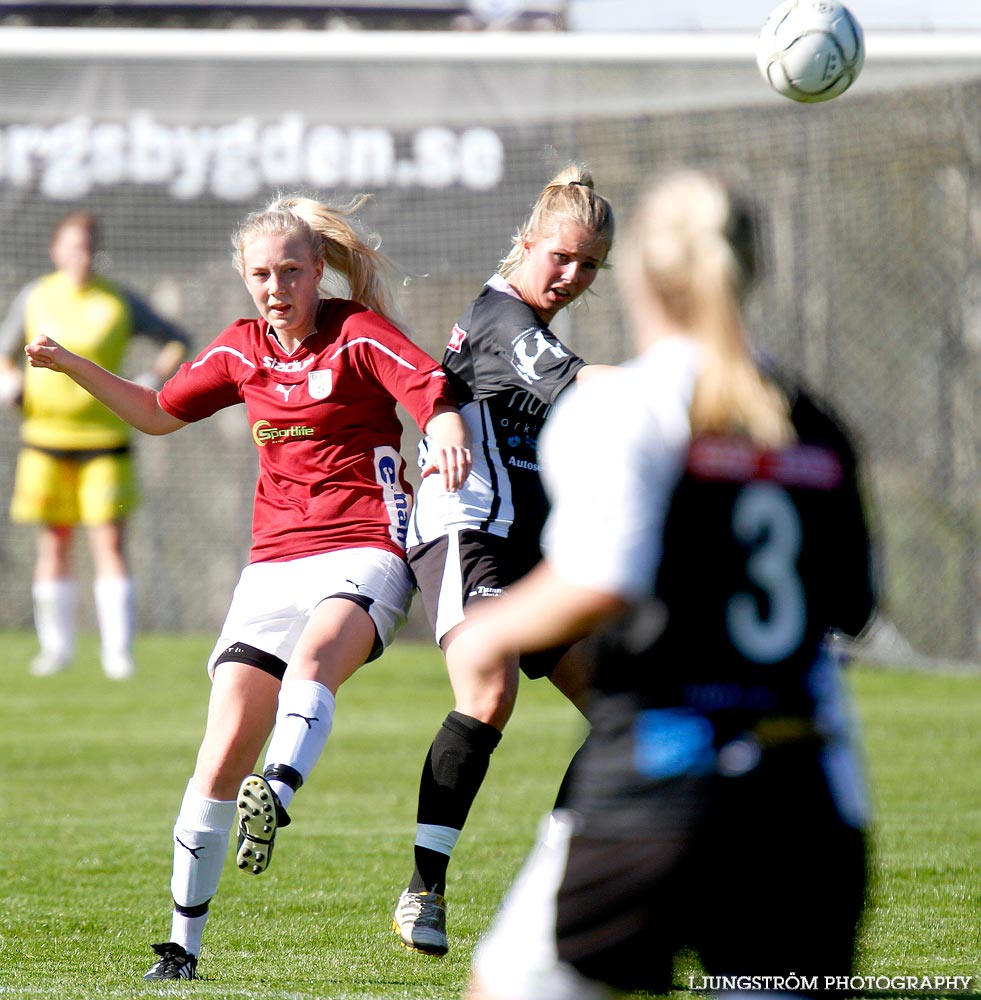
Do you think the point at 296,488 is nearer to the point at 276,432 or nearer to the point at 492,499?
the point at 276,432

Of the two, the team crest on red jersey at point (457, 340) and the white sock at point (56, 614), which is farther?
the white sock at point (56, 614)

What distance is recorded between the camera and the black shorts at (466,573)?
4340 mm

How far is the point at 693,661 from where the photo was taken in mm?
2199

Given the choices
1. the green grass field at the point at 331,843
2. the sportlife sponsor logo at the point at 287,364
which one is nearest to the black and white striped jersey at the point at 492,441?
the sportlife sponsor logo at the point at 287,364

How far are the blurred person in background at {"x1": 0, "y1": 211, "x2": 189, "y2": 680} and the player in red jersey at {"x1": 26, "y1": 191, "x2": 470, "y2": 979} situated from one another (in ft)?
22.7

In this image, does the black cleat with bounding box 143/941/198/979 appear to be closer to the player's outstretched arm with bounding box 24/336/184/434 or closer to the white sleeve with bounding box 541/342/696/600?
the player's outstretched arm with bounding box 24/336/184/434

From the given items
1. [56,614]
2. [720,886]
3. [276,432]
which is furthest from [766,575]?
[56,614]

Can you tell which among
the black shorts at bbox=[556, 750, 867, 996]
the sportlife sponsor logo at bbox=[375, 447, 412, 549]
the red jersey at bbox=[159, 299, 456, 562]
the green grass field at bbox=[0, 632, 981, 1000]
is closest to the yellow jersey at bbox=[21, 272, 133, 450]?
the green grass field at bbox=[0, 632, 981, 1000]

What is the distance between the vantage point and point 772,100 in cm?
1241

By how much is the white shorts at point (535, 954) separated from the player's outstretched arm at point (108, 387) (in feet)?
8.03

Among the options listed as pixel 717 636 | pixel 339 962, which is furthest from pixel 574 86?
pixel 717 636

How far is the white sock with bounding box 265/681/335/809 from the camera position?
156 inches

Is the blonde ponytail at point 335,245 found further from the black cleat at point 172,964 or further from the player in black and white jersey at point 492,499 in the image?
the black cleat at point 172,964

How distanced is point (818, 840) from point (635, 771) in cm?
27
